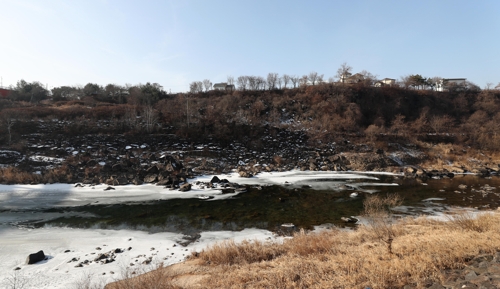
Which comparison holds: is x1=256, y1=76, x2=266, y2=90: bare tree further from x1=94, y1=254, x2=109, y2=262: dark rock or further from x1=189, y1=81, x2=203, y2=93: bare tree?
x1=94, y1=254, x2=109, y2=262: dark rock

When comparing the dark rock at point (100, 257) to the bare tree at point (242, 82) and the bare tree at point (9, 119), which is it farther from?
the bare tree at point (242, 82)

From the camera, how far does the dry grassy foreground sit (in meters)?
5.92

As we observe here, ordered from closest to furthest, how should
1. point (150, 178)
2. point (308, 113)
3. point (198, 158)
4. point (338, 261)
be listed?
point (338, 261)
point (150, 178)
point (198, 158)
point (308, 113)

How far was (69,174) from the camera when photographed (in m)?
21.2

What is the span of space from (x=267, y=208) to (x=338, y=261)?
27.6 feet

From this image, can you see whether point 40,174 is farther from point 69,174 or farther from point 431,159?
point 431,159

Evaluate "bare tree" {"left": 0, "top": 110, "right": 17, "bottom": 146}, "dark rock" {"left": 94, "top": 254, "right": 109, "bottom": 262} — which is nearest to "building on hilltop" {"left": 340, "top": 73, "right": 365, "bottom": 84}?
"bare tree" {"left": 0, "top": 110, "right": 17, "bottom": 146}

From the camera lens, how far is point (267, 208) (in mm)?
15195

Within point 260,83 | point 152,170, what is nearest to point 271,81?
point 260,83

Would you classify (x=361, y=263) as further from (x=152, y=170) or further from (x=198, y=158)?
(x=198, y=158)

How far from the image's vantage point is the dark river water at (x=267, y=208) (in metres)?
12.7

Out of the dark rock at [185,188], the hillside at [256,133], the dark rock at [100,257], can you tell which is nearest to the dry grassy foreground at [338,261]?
the dark rock at [100,257]

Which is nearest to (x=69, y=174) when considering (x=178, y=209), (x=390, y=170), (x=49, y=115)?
(x=178, y=209)

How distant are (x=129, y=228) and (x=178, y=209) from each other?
10.4 feet
